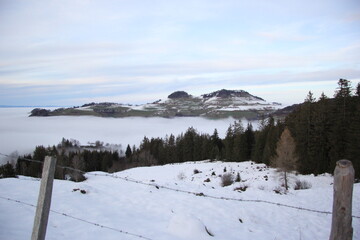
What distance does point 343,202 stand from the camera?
10.9 feet

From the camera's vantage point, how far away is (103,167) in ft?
271

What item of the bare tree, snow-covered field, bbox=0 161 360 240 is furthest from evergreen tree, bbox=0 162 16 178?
the bare tree

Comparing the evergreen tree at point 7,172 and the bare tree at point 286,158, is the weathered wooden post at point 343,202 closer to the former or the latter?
the evergreen tree at point 7,172

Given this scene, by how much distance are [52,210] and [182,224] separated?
522 cm

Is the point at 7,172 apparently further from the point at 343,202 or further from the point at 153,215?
the point at 343,202

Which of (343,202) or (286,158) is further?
(286,158)

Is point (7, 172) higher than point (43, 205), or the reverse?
point (43, 205)

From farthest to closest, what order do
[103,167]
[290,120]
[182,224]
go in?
[103,167] < [290,120] < [182,224]

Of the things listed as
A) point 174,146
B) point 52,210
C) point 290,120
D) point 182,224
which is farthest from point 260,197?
point 174,146

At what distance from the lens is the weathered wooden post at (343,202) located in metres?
3.30

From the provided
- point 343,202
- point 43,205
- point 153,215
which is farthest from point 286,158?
point 43,205

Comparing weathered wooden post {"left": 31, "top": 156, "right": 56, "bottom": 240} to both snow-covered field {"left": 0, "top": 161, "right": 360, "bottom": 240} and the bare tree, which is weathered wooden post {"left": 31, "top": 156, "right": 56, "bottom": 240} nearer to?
snow-covered field {"left": 0, "top": 161, "right": 360, "bottom": 240}

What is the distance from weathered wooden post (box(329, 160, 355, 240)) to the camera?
330 cm

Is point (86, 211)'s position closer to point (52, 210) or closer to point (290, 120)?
point (52, 210)
